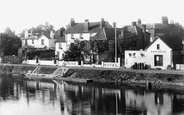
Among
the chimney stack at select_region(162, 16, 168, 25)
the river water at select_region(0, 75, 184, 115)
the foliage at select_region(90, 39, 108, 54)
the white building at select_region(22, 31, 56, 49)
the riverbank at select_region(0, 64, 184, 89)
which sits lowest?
the river water at select_region(0, 75, 184, 115)

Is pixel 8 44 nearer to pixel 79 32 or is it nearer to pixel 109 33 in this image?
pixel 79 32

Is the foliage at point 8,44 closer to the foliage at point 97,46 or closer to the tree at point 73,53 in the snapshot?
the tree at point 73,53

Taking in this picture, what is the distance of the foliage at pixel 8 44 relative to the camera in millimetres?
94312

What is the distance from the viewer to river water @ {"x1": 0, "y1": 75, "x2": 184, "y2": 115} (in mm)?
37344

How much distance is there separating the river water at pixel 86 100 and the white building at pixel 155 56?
33.2 ft

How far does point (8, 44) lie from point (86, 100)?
190 feet

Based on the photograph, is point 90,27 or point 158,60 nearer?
point 158,60


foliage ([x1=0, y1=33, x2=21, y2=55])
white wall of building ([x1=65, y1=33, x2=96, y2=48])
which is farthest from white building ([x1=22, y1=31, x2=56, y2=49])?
white wall of building ([x1=65, y1=33, x2=96, y2=48])

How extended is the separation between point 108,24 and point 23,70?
2389 cm

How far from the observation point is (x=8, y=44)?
315ft

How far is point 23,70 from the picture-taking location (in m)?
76.2

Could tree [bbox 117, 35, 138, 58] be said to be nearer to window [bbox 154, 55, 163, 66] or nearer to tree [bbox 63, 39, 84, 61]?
tree [bbox 63, 39, 84, 61]

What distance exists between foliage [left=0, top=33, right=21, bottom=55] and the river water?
38.8m

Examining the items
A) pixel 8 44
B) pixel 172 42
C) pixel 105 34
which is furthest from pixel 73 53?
pixel 8 44
